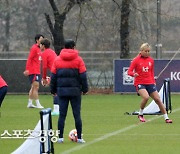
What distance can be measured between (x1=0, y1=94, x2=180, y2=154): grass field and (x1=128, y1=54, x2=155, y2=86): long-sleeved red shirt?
1.06 meters

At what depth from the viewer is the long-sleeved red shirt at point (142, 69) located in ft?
67.7

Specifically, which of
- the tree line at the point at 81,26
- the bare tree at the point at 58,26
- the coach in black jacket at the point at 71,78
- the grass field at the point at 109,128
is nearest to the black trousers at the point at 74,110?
the coach in black jacket at the point at 71,78

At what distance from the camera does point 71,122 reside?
20.9 meters

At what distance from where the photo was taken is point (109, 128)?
63.6 ft

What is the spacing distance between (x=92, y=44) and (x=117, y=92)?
30701 mm

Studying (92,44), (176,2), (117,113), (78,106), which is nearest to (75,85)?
(78,106)

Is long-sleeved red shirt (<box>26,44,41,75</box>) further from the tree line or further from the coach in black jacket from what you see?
the tree line

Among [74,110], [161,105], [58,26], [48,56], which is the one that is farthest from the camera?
[58,26]

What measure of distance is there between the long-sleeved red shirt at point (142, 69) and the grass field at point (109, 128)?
1.06 meters

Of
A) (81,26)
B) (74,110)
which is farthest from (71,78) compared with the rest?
(81,26)

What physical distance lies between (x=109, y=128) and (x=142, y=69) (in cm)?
206

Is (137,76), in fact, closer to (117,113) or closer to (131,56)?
(117,113)

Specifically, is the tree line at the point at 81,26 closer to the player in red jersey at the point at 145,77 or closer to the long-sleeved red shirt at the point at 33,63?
the long-sleeved red shirt at the point at 33,63

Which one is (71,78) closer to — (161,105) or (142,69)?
(142,69)
